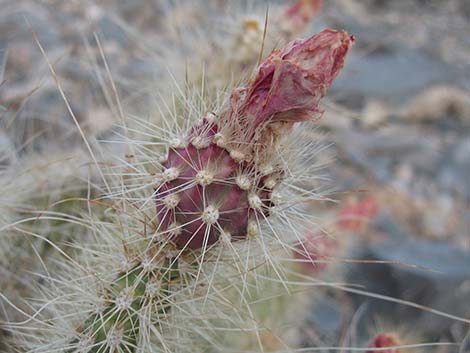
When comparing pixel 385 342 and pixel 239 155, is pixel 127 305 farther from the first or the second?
pixel 385 342

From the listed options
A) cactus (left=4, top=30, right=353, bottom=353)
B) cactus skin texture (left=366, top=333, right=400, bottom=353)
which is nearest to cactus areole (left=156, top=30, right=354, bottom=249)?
cactus (left=4, top=30, right=353, bottom=353)

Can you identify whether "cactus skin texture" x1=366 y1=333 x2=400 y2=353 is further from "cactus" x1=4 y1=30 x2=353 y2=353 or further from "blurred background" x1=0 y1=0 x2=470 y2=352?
"cactus" x1=4 y1=30 x2=353 y2=353

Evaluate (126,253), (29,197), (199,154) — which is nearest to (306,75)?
(199,154)

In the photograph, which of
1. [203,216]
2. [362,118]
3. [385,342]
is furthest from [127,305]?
[362,118]

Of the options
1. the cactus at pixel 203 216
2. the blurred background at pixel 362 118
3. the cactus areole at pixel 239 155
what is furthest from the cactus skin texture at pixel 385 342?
the cactus areole at pixel 239 155

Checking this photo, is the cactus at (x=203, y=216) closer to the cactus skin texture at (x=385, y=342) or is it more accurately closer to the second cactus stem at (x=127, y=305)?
the second cactus stem at (x=127, y=305)

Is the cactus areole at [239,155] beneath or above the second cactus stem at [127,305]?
Result: above

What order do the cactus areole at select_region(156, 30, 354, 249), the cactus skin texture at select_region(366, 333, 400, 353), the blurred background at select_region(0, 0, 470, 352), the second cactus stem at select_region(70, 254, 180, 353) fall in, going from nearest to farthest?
A: 1. the cactus areole at select_region(156, 30, 354, 249)
2. the second cactus stem at select_region(70, 254, 180, 353)
3. the cactus skin texture at select_region(366, 333, 400, 353)
4. the blurred background at select_region(0, 0, 470, 352)
